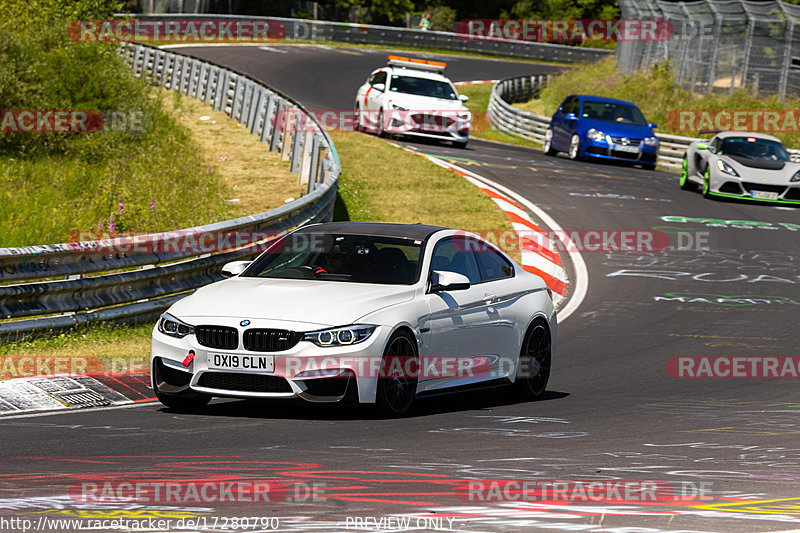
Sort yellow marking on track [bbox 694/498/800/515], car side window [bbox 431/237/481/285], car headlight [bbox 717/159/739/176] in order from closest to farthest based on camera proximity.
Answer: yellow marking on track [bbox 694/498/800/515] → car side window [bbox 431/237/481/285] → car headlight [bbox 717/159/739/176]

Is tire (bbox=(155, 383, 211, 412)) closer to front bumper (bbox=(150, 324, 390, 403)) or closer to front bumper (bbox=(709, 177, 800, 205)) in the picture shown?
front bumper (bbox=(150, 324, 390, 403))

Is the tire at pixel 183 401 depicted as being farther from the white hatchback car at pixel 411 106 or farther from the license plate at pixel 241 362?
the white hatchback car at pixel 411 106

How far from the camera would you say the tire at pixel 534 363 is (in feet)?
34.3

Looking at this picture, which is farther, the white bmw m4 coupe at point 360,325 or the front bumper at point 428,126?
the front bumper at point 428,126

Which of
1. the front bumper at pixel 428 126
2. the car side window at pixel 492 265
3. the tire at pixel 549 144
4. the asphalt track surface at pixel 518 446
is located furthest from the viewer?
Result: the tire at pixel 549 144

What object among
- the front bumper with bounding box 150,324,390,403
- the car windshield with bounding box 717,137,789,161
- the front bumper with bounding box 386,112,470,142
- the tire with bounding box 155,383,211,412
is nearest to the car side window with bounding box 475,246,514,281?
the front bumper with bounding box 150,324,390,403

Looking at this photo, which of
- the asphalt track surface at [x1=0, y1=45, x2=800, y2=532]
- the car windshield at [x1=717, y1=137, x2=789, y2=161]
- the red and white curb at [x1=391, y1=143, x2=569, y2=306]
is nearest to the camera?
the asphalt track surface at [x1=0, y1=45, x2=800, y2=532]

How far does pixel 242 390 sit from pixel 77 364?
2.49 meters

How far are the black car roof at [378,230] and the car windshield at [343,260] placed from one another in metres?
0.06

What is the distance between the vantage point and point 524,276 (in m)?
10.9

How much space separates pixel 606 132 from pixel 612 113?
876mm

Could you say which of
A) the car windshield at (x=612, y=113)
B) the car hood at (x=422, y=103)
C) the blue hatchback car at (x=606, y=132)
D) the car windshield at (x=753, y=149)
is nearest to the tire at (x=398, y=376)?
the car windshield at (x=753, y=149)

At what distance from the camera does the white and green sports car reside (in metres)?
25.8

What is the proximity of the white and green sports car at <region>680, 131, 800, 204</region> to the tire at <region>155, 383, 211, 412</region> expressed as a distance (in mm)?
18830
